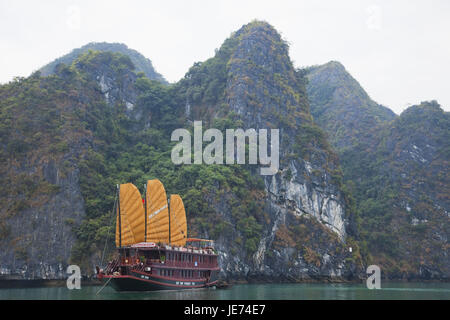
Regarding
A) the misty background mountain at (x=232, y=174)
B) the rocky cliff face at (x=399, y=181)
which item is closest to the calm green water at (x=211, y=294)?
the misty background mountain at (x=232, y=174)

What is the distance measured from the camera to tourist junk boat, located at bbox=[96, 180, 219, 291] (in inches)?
1026

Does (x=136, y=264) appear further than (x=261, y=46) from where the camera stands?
No

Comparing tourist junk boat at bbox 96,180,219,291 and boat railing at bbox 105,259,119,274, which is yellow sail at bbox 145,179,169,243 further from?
boat railing at bbox 105,259,119,274

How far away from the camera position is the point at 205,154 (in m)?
48.8

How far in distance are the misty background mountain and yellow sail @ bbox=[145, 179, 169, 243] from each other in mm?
9389

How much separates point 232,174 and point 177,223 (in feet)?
53.1

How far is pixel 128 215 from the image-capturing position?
27328 mm

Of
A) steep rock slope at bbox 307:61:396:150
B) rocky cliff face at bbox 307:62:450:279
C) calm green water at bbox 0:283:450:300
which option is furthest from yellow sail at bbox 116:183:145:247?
steep rock slope at bbox 307:61:396:150

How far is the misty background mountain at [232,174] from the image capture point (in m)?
40.1

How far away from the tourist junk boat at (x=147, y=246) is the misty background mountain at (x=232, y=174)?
29.8ft
